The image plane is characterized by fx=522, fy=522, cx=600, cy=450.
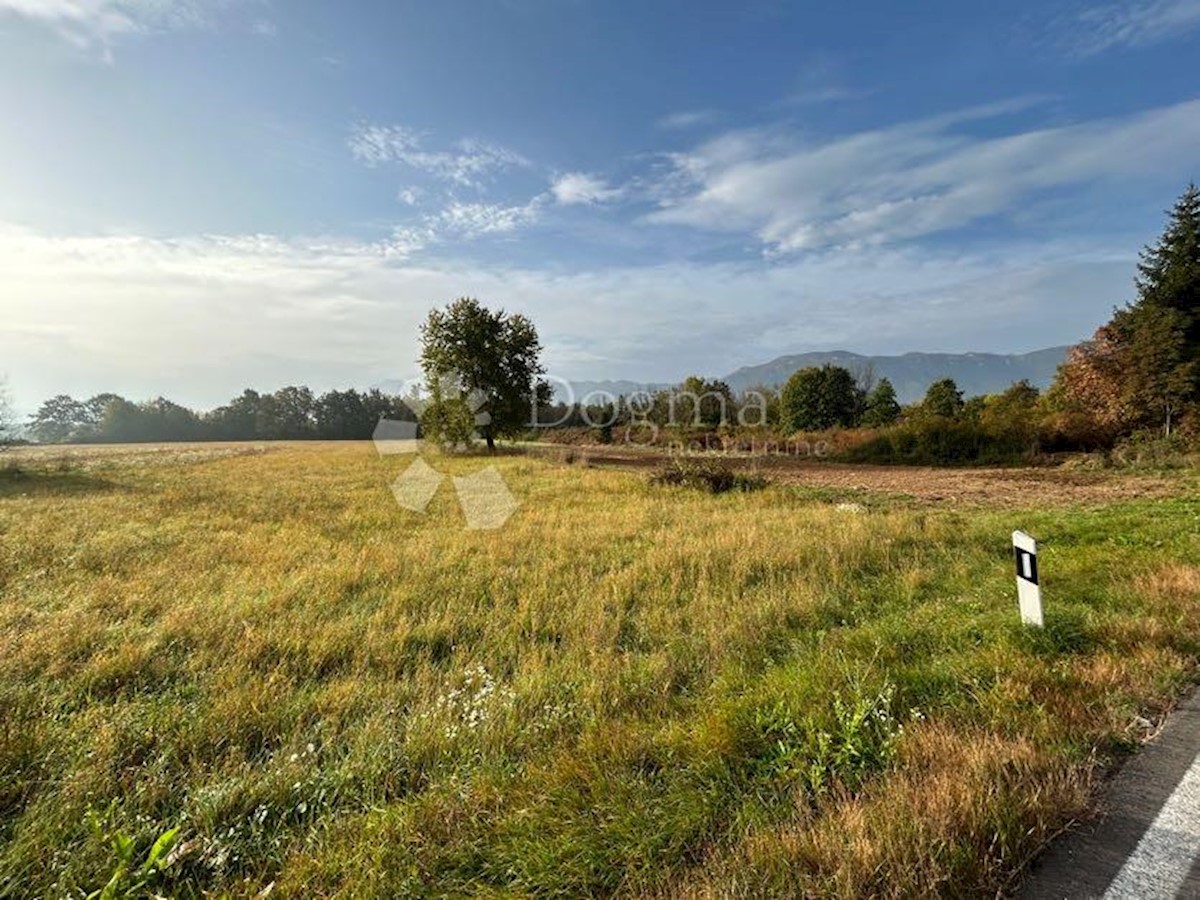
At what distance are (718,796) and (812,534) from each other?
23.7 feet

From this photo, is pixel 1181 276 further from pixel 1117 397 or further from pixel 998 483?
pixel 998 483

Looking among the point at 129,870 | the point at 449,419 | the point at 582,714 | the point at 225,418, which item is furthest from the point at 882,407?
the point at 225,418

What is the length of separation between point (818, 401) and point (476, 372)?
29.8 metres

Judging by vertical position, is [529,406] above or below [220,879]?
above

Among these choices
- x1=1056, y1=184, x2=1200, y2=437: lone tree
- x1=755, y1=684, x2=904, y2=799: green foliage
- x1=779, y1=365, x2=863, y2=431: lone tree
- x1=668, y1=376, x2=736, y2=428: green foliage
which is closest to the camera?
x1=755, y1=684, x2=904, y2=799: green foliage

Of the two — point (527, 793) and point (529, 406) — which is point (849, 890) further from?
point (529, 406)

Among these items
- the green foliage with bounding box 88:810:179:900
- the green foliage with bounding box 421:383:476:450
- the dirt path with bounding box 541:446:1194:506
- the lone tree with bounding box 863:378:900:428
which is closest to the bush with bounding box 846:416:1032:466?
the dirt path with bounding box 541:446:1194:506

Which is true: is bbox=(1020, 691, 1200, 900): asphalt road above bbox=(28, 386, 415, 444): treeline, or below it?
below

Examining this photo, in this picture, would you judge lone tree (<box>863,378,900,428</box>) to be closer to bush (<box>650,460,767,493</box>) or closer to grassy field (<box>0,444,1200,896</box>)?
bush (<box>650,460,767,493</box>)

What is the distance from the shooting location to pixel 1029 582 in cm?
466

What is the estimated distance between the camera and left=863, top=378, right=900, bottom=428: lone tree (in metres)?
44.8

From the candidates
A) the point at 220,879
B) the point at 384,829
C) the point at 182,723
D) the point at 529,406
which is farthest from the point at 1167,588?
the point at 529,406

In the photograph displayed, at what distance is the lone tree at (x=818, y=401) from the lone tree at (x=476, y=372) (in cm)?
2405

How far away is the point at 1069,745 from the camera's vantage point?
9.55 ft
